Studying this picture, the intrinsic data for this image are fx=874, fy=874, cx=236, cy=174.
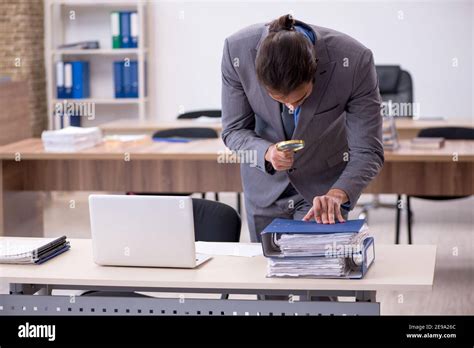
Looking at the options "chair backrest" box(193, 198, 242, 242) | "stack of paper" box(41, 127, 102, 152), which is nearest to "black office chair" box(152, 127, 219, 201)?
"stack of paper" box(41, 127, 102, 152)

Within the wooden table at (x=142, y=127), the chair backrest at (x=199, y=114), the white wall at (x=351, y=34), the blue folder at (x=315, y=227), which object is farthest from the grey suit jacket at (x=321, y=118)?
the white wall at (x=351, y=34)

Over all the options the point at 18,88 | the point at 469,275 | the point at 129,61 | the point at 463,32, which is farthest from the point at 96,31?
the point at 469,275

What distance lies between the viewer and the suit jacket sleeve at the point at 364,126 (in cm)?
282

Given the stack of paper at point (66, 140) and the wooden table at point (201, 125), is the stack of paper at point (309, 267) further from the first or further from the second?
the wooden table at point (201, 125)

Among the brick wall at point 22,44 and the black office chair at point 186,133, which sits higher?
the brick wall at point 22,44

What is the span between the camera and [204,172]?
4949 mm

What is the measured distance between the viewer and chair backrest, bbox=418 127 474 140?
5442mm

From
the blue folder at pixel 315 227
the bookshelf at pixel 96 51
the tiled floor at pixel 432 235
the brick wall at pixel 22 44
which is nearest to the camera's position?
the blue folder at pixel 315 227

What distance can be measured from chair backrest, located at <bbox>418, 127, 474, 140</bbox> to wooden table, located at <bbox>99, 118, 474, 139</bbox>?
458mm

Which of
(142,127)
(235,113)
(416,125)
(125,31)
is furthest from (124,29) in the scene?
(235,113)

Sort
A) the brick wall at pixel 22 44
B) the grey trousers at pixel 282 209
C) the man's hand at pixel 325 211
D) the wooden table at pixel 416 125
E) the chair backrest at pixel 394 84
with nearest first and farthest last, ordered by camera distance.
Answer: the man's hand at pixel 325 211 → the grey trousers at pixel 282 209 → the wooden table at pixel 416 125 → the chair backrest at pixel 394 84 → the brick wall at pixel 22 44

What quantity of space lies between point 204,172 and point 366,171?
2214mm

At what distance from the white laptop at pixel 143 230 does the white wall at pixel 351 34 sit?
564 cm
